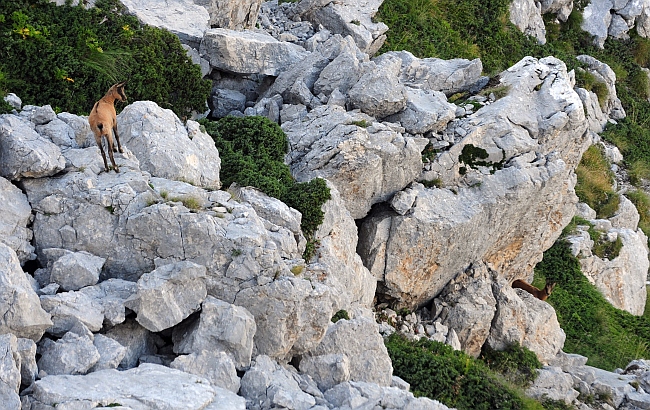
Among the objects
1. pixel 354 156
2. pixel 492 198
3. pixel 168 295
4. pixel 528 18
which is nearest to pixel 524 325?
pixel 492 198

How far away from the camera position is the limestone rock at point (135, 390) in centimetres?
881

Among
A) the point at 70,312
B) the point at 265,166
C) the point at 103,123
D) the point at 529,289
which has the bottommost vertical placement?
the point at 529,289

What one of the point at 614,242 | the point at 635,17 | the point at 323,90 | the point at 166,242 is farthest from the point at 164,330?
the point at 635,17

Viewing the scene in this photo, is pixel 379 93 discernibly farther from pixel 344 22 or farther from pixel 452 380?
pixel 344 22

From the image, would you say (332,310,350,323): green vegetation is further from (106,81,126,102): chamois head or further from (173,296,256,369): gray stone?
(106,81,126,102): chamois head

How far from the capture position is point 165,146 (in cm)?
1414

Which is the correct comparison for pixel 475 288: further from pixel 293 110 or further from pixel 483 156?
pixel 293 110

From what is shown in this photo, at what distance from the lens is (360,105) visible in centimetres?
1950

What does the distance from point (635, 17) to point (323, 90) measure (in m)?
30.5

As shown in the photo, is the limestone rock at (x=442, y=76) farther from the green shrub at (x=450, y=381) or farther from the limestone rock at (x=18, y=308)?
the limestone rock at (x=18, y=308)

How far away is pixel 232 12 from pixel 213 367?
16.3 m

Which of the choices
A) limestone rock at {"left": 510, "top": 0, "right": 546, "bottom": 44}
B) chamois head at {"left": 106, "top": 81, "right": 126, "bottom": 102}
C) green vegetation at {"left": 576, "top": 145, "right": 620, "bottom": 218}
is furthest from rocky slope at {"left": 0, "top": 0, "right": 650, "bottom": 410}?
limestone rock at {"left": 510, "top": 0, "right": 546, "bottom": 44}

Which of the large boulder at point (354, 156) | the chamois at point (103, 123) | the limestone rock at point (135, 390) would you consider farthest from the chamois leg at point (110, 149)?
the large boulder at point (354, 156)

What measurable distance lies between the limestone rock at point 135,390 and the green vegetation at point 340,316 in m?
4.44
